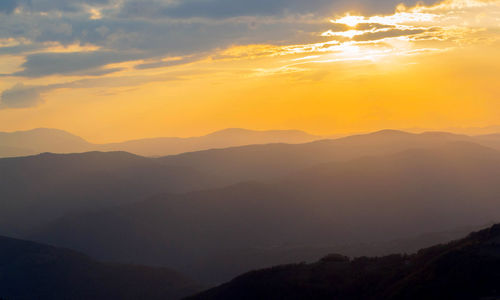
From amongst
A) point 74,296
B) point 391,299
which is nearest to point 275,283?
point 391,299

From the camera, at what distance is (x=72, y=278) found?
378 feet

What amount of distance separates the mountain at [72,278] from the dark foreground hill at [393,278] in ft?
153

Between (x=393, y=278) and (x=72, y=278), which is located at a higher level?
(x=72, y=278)

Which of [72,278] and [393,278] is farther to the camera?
[72,278]

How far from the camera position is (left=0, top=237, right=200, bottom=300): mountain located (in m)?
101

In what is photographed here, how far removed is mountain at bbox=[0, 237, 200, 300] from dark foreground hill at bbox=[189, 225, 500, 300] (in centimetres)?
4661

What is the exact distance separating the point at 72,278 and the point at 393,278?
94.2m

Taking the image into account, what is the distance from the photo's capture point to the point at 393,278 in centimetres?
3841

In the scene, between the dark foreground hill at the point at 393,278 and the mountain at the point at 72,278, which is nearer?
the dark foreground hill at the point at 393,278

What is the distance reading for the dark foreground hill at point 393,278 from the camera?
32.2m

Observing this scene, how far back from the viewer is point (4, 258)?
131000 mm

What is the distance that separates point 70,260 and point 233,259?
165ft

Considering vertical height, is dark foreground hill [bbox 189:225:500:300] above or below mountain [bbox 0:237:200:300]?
below

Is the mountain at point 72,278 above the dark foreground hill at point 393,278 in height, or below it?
above
